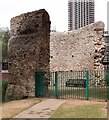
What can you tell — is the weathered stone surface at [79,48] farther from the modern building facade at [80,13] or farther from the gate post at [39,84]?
the modern building facade at [80,13]

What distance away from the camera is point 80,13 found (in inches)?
1770

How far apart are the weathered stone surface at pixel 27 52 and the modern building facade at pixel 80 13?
26576mm

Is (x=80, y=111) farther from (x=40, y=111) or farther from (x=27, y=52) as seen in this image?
(x=27, y=52)

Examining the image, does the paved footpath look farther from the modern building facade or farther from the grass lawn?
the modern building facade

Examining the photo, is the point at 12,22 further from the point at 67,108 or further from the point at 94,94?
the point at 67,108

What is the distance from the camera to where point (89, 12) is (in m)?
43.1

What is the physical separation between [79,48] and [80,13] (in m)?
21.6

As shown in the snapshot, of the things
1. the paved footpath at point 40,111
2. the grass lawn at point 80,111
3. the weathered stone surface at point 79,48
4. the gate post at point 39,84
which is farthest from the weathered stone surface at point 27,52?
the weathered stone surface at point 79,48

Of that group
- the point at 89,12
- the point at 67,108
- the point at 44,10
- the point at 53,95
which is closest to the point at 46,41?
the point at 44,10

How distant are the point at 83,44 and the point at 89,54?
0.92 meters

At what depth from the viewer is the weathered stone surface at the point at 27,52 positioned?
617 inches

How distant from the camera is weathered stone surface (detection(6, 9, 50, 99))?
617 inches

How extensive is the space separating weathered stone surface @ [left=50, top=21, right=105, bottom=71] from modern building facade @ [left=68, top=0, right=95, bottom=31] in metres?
17.9

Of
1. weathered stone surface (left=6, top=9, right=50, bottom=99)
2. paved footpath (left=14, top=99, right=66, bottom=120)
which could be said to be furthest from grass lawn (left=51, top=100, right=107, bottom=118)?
weathered stone surface (left=6, top=9, right=50, bottom=99)
